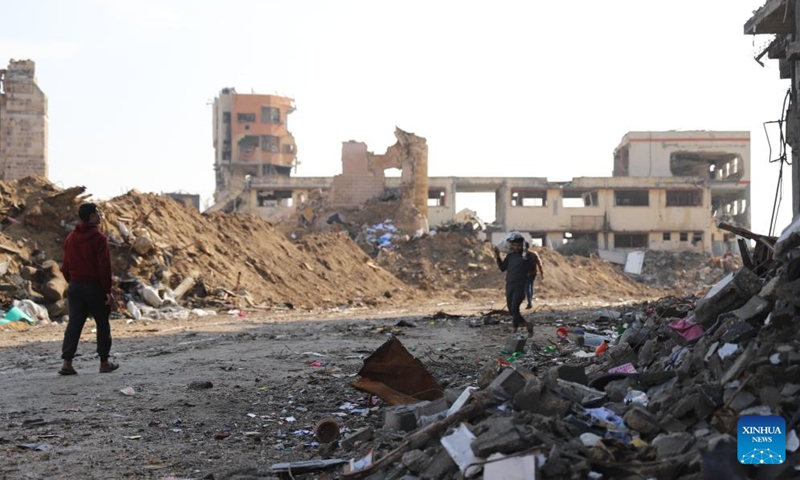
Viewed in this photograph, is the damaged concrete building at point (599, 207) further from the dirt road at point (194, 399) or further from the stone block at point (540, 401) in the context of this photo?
the stone block at point (540, 401)

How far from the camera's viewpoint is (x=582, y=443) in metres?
3.98

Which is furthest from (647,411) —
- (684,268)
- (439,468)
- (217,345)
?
(684,268)

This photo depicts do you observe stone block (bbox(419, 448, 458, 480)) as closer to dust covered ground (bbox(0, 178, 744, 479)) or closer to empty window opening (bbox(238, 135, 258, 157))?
dust covered ground (bbox(0, 178, 744, 479))

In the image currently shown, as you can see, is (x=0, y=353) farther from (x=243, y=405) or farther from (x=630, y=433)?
(x=630, y=433)

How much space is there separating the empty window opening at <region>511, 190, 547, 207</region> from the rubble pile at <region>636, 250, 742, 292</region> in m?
10.1

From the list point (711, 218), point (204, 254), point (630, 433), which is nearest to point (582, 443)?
point (630, 433)

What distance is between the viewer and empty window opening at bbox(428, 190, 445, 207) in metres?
53.3

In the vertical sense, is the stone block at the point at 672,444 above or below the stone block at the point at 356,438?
above

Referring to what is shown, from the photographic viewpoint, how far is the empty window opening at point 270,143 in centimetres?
7869

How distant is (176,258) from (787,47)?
13.9 m

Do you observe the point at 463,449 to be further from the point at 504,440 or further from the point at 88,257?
the point at 88,257

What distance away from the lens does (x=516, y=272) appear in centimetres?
1091

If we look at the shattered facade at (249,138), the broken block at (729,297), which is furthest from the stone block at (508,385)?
the shattered facade at (249,138)

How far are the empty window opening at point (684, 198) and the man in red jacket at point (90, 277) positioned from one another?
1973 inches
